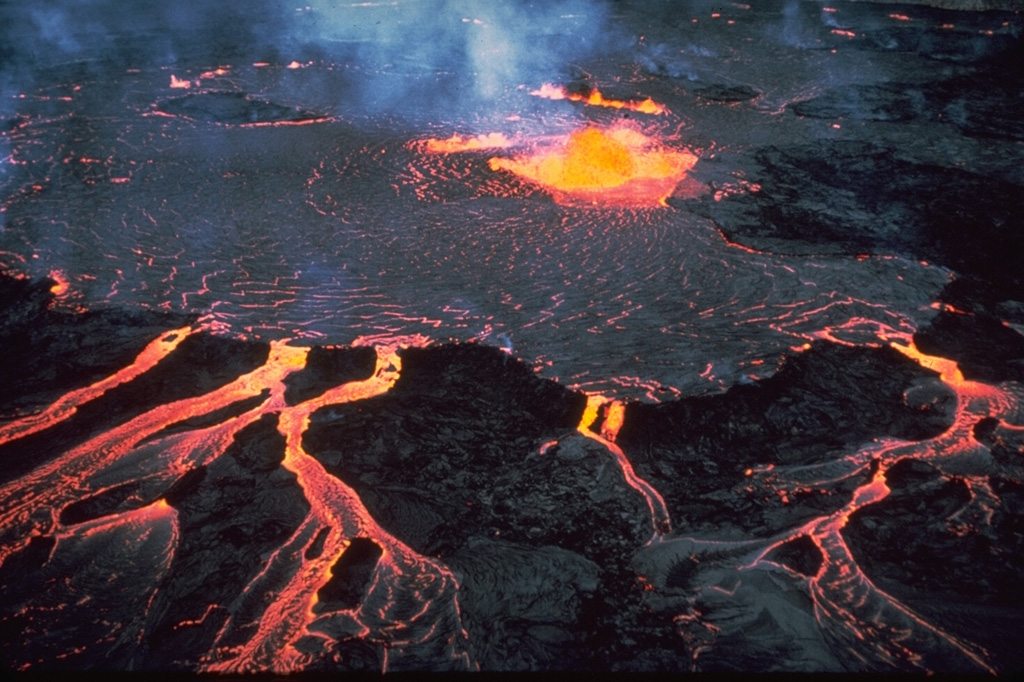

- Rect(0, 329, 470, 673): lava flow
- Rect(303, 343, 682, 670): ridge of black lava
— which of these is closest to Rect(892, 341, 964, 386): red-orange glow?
Rect(303, 343, 682, 670): ridge of black lava

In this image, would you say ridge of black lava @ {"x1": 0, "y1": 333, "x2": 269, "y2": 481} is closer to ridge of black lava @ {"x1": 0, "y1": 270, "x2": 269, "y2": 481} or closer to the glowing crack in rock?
ridge of black lava @ {"x1": 0, "y1": 270, "x2": 269, "y2": 481}

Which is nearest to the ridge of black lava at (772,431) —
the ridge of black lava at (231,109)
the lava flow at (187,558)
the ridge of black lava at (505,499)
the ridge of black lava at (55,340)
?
the ridge of black lava at (505,499)

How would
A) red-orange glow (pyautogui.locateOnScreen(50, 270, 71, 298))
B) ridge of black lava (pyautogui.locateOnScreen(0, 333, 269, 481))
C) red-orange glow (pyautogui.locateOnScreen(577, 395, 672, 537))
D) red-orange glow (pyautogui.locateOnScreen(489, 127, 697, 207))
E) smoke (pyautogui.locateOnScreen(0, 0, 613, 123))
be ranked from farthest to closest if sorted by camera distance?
smoke (pyautogui.locateOnScreen(0, 0, 613, 123)), red-orange glow (pyautogui.locateOnScreen(489, 127, 697, 207)), red-orange glow (pyautogui.locateOnScreen(50, 270, 71, 298)), ridge of black lava (pyautogui.locateOnScreen(0, 333, 269, 481)), red-orange glow (pyautogui.locateOnScreen(577, 395, 672, 537))

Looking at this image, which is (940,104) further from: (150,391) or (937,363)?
(150,391)

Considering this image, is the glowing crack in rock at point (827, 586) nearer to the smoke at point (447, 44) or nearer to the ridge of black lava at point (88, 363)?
the ridge of black lava at point (88, 363)

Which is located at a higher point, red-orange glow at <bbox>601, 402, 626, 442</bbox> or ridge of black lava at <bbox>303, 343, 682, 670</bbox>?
red-orange glow at <bbox>601, 402, 626, 442</bbox>

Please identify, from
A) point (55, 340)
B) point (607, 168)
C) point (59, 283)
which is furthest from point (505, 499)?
point (607, 168)

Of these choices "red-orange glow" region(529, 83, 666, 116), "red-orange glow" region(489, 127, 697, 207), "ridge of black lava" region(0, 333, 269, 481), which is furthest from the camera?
"red-orange glow" region(529, 83, 666, 116)

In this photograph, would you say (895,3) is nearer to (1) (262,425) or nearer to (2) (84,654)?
(1) (262,425)

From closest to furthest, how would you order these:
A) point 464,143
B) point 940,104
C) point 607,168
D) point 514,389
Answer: point 514,389
point 607,168
point 464,143
point 940,104
